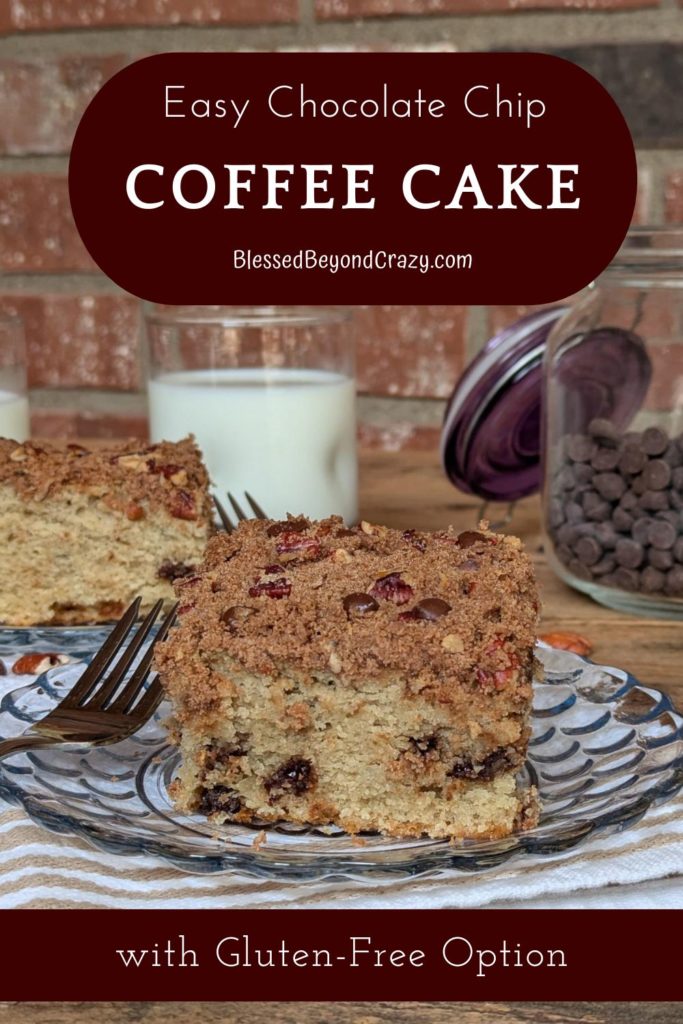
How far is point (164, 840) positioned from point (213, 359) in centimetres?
97

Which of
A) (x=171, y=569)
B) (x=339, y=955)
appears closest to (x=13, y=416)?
(x=171, y=569)

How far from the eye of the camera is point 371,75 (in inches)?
64.9

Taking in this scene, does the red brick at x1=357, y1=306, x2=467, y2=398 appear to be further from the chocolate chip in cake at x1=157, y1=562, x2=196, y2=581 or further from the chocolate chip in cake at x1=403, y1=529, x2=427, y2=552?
the chocolate chip in cake at x1=403, y1=529, x2=427, y2=552

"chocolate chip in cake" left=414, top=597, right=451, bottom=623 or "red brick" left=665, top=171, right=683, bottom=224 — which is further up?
"red brick" left=665, top=171, right=683, bottom=224

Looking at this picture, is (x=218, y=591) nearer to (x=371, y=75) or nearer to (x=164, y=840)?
(x=164, y=840)

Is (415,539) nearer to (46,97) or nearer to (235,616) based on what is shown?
(235,616)

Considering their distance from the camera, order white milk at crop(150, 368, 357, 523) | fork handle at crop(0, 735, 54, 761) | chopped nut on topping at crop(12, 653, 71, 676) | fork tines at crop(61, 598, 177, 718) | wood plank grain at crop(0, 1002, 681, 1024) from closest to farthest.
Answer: wood plank grain at crop(0, 1002, 681, 1024), fork handle at crop(0, 735, 54, 761), fork tines at crop(61, 598, 177, 718), chopped nut on topping at crop(12, 653, 71, 676), white milk at crop(150, 368, 357, 523)

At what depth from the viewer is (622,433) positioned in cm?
150

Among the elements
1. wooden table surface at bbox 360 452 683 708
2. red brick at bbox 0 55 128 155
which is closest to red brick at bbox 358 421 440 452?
wooden table surface at bbox 360 452 683 708

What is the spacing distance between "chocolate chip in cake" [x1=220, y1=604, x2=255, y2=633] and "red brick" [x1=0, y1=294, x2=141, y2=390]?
158cm

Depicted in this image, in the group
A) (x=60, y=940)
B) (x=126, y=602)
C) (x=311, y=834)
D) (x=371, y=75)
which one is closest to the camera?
(x=60, y=940)

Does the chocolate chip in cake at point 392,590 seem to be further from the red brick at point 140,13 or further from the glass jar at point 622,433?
the red brick at point 140,13

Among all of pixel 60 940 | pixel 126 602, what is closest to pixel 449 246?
pixel 126 602

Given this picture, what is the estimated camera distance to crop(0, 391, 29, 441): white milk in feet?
5.67
